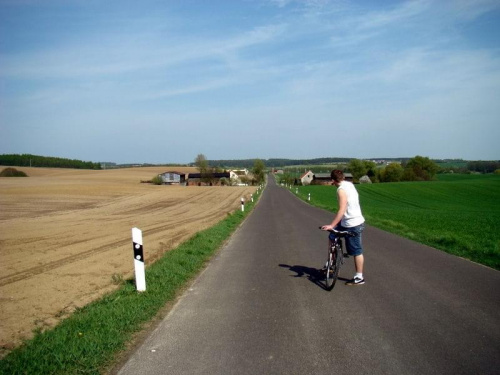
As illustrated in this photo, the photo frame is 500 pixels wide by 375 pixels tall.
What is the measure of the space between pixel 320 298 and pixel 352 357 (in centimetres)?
211

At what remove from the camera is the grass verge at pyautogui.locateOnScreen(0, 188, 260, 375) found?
12.6 ft

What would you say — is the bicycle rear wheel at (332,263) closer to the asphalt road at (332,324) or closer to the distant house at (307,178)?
the asphalt road at (332,324)

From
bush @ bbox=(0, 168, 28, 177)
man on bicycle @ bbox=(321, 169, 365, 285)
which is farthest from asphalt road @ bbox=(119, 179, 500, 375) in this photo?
bush @ bbox=(0, 168, 28, 177)

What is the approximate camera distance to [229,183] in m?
105

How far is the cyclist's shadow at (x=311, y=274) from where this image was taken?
277 inches

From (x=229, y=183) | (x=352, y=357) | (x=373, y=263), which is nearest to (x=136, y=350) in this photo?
(x=352, y=357)

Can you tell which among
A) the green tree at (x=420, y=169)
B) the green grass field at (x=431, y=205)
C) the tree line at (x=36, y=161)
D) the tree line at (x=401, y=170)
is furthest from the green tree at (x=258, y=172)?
the tree line at (x=36, y=161)

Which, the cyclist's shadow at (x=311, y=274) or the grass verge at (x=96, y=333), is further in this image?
the cyclist's shadow at (x=311, y=274)

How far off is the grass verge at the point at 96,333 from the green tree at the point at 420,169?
10776cm

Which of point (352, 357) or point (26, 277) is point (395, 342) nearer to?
point (352, 357)

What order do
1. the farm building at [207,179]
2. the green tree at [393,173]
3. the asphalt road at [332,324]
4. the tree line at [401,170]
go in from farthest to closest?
the green tree at [393,173] → the tree line at [401,170] → the farm building at [207,179] → the asphalt road at [332,324]

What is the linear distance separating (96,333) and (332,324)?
9.30 feet

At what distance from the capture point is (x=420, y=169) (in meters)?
108

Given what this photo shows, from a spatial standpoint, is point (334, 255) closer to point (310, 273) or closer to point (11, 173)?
point (310, 273)
